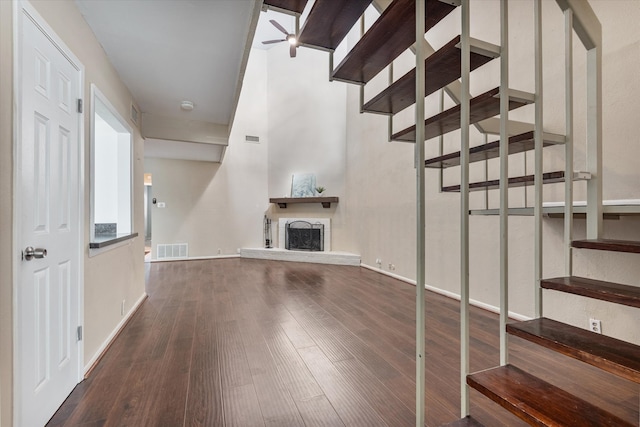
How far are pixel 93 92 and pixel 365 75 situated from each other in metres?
1.94

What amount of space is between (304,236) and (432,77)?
5.17 m

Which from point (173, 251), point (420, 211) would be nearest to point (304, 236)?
point (173, 251)

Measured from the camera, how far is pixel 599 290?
3.50 ft

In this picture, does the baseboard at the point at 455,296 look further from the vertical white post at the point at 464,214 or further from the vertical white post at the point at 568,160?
the vertical white post at the point at 464,214

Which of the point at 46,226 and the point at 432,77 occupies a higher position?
the point at 432,77

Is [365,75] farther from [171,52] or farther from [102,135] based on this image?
[102,135]

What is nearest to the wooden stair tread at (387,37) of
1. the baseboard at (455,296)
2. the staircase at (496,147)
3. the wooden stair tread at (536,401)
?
the staircase at (496,147)

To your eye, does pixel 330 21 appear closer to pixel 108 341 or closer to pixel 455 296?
pixel 108 341

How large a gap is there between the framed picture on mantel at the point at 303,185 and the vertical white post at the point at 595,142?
5270 millimetres

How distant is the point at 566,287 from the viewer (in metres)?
1.13

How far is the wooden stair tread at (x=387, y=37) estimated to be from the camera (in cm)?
137

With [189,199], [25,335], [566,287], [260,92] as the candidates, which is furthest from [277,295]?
[260,92]

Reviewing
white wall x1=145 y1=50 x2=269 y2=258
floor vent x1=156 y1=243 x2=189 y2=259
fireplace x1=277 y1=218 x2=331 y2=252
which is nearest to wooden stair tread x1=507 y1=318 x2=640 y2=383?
fireplace x1=277 y1=218 x2=331 y2=252

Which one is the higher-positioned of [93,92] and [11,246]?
[93,92]
